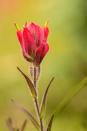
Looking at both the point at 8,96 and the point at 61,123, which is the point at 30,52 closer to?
the point at 61,123

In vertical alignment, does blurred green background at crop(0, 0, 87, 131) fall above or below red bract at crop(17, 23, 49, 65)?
below

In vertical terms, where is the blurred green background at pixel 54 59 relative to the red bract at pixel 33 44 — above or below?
below

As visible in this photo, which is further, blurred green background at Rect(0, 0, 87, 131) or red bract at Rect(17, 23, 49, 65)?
blurred green background at Rect(0, 0, 87, 131)

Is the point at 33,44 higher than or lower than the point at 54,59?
higher

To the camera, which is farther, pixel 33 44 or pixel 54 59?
pixel 54 59
